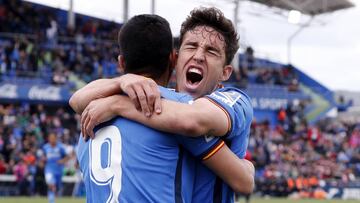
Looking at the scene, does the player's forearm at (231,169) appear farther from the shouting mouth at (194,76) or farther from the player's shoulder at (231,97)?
the shouting mouth at (194,76)

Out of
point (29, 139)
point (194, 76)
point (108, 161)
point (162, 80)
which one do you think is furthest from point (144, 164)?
point (29, 139)

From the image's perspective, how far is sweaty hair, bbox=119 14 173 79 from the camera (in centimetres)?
303

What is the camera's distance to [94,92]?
331 centimetres

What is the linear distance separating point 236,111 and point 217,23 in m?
0.50

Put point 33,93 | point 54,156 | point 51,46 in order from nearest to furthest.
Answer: point 54,156, point 33,93, point 51,46

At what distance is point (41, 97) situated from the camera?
86.2 feet

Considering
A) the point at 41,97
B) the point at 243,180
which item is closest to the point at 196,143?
the point at 243,180

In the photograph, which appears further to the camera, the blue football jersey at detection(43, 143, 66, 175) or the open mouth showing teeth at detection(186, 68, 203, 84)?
the blue football jersey at detection(43, 143, 66, 175)

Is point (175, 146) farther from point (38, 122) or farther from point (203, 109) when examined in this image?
point (38, 122)

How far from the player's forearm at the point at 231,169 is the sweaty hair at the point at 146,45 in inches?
17.4

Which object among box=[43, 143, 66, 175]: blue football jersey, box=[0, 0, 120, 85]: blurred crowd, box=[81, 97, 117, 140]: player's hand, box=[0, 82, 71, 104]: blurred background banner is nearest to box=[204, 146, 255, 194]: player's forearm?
box=[81, 97, 117, 140]: player's hand

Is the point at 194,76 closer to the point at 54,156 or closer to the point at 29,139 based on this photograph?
the point at 54,156

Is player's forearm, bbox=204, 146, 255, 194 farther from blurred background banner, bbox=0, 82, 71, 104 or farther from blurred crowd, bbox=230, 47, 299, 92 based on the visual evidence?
blurred crowd, bbox=230, 47, 299, 92

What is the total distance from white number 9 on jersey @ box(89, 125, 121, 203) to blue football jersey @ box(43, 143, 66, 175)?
50.8ft
